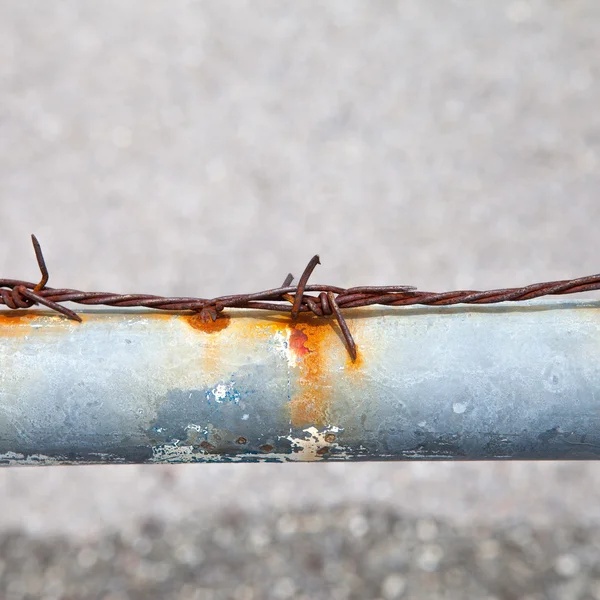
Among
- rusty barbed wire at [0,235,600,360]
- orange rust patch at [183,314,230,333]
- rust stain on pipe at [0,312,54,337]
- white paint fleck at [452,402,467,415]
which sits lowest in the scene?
white paint fleck at [452,402,467,415]

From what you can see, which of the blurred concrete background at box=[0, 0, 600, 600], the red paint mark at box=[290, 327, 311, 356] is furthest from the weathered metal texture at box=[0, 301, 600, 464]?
the blurred concrete background at box=[0, 0, 600, 600]

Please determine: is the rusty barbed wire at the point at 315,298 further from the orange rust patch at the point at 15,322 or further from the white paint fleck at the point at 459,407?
the white paint fleck at the point at 459,407

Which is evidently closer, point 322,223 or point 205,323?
point 205,323

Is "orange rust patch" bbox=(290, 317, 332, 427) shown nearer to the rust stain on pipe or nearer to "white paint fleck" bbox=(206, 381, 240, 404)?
"white paint fleck" bbox=(206, 381, 240, 404)

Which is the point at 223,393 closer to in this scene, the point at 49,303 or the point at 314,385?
the point at 314,385

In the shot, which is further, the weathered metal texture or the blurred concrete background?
the blurred concrete background

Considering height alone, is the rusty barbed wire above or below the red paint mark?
above

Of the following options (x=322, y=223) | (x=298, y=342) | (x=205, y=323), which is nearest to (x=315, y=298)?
(x=298, y=342)

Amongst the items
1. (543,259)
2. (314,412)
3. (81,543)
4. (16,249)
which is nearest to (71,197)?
(16,249)
